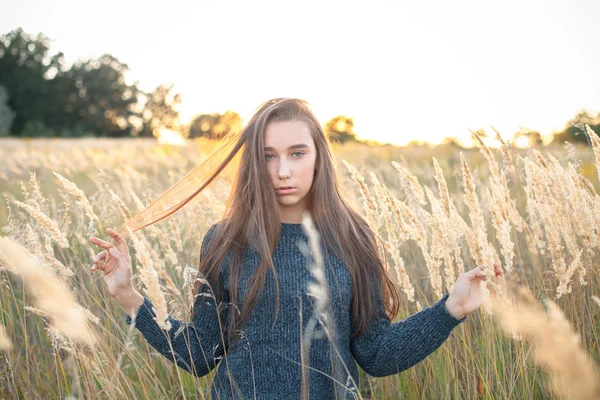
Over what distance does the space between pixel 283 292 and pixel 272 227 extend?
0.24m

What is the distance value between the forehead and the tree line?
43.5 m

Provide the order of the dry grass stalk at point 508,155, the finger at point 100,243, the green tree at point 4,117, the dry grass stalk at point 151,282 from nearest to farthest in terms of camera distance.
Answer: the dry grass stalk at point 151,282 < the finger at point 100,243 < the dry grass stalk at point 508,155 < the green tree at point 4,117

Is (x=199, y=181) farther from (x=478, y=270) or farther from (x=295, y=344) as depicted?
(x=478, y=270)

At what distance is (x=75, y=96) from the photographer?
5169 centimetres

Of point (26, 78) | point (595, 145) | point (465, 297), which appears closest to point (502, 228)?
point (465, 297)

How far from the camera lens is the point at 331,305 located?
6.27ft

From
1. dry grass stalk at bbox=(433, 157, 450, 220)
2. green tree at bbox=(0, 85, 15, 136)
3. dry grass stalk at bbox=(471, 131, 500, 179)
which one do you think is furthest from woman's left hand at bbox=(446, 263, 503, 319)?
green tree at bbox=(0, 85, 15, 136)

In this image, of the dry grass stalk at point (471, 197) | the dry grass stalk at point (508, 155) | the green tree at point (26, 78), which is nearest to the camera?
the dry grass stalk at point (471, 197)

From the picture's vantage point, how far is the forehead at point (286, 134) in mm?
2031

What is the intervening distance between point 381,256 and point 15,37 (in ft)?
180

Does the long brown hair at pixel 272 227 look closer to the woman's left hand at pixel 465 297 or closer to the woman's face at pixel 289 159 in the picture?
the woman's face at pixel 289 159

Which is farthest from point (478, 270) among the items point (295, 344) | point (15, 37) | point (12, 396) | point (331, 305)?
point (15, 37)

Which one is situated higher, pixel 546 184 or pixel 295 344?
pixel 546 184

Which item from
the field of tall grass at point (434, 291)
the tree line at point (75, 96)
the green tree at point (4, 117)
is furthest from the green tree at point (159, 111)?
the field of tall grass at point (434, 291)
